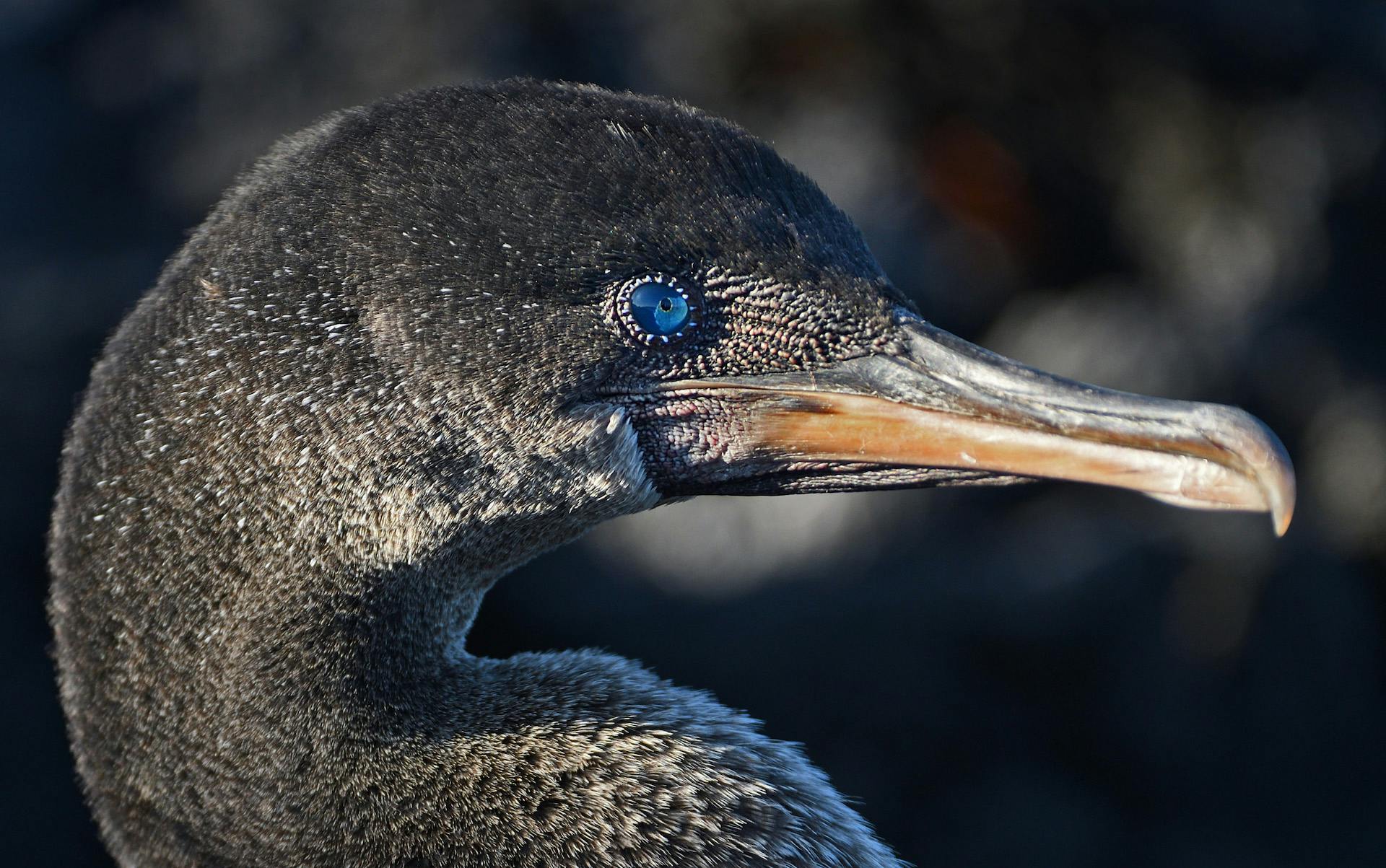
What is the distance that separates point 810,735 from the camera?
4555 mm

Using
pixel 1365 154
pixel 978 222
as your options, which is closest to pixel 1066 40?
pixel 978 222

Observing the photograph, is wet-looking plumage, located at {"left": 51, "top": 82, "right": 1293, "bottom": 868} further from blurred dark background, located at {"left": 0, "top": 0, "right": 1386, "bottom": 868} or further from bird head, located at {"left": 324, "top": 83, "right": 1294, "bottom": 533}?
blurred dark background, located at {"left": 0, "top": 0, "right": 1386, "bottom": 868}

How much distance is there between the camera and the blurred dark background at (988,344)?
452 cm

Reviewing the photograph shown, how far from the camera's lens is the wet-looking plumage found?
85.6 inches

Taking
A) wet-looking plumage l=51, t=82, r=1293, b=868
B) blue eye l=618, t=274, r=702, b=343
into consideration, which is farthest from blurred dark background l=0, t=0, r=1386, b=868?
blue eye l=618, t=274, r=702, b=343

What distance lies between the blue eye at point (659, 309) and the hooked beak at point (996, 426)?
0.11 metres

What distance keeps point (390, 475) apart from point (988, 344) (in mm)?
3079

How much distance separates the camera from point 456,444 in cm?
222

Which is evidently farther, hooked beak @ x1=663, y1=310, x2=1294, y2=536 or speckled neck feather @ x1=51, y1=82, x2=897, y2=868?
hooked beak @ x1=663, y1=310, x2=1294, y2=536

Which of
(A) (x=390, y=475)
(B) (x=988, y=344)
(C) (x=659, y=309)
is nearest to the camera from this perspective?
(A) (x=390, y=475)

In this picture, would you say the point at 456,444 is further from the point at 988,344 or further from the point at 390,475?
the point at 988,344

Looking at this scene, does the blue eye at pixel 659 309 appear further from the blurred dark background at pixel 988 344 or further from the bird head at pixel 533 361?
the blurred dark background at pixel 988 344

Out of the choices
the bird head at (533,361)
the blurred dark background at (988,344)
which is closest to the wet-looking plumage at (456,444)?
the bird head at (533,361)

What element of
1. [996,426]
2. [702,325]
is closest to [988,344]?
[996,426]
